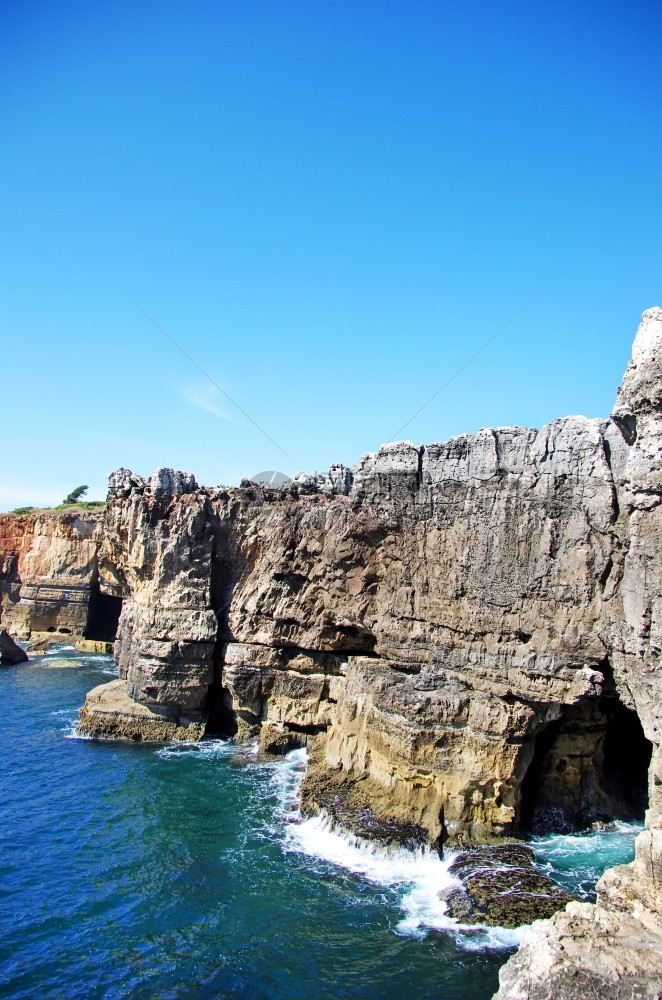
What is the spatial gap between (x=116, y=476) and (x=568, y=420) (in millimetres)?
25263

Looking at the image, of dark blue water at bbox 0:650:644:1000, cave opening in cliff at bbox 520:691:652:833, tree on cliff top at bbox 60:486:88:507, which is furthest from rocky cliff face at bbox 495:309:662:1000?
tree on cliff top at bbox 60:486:88:507

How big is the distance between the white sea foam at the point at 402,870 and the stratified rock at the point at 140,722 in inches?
364

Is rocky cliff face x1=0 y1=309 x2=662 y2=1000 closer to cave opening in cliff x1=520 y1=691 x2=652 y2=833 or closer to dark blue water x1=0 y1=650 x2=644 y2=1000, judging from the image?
cave opening in cliff x1=520 y1=691 x2=652 y2=833

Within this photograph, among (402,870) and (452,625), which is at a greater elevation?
(452,625)

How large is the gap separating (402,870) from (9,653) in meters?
41.1

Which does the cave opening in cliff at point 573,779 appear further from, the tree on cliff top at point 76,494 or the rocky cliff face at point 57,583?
the tree on cliff top at point 76,494

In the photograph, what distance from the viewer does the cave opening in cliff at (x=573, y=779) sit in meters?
22.2

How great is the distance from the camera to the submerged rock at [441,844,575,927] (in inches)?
683

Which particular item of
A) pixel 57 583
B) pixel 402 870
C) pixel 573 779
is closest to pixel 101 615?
pixel 57 583

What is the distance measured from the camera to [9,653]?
51.1m

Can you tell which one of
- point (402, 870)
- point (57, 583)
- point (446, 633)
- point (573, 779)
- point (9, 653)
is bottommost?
point (402, 870)

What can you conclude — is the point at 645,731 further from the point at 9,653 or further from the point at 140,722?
the point at 9,653

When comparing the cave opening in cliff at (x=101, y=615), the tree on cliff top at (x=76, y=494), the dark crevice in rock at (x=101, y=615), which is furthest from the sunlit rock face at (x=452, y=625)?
the tree on cliff top at (x=76, y=494)

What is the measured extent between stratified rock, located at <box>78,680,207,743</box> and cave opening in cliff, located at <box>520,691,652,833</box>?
17127 millimetres
